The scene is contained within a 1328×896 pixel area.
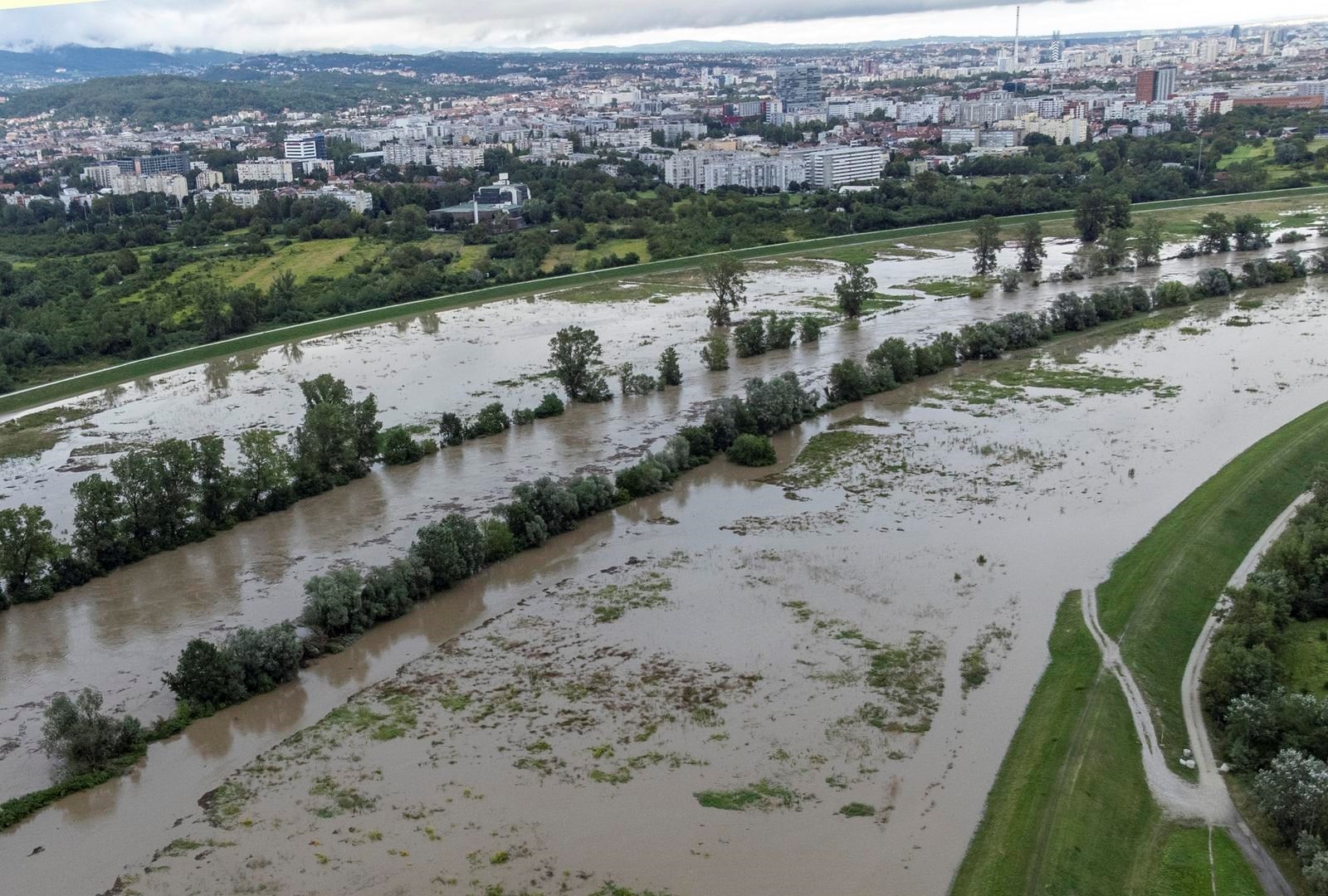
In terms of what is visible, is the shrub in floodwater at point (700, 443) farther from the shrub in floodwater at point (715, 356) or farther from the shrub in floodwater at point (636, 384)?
the shrub in floodwater at point (715, 356)

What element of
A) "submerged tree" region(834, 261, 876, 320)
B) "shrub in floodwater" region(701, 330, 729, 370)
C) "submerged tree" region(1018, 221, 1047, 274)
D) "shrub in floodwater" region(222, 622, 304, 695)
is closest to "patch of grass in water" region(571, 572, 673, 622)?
"shrub in floodwater" region(222, 622, 304, 695)

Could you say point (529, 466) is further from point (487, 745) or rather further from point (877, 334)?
point (877, 334)

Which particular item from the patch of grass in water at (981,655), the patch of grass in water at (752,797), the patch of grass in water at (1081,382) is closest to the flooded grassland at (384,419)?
the patch of grass in water at (1081,382)

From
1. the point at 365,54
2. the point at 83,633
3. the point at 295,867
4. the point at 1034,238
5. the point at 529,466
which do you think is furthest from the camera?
the point at 365,54

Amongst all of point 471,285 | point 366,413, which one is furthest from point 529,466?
point 471,285

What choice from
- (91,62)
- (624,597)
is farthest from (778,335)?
(91,62)

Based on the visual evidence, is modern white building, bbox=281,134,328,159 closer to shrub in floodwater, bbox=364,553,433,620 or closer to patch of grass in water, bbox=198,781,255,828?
shrub in floodwater, bbox=364,553,433,620
